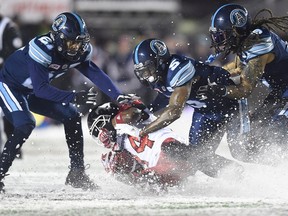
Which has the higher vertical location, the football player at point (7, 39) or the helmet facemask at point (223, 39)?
the helmet facemask at point (223, 39)

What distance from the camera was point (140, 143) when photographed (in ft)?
27.1

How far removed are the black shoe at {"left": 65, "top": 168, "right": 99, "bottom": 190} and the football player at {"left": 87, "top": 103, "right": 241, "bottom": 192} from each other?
0.37 m

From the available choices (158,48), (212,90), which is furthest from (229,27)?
(158,48)

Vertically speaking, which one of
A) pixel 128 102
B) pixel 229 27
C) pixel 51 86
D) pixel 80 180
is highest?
pixel 229 27

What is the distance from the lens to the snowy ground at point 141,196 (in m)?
6.96

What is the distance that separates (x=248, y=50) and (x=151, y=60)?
1034 millimetres

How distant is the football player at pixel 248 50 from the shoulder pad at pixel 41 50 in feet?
5.02

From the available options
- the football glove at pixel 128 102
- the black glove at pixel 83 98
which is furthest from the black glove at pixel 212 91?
the black glove at pixel 83 98

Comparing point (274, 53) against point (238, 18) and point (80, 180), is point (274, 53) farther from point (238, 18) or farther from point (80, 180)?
point (80, 180)

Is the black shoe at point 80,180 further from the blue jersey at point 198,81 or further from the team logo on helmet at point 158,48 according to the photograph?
the team logo on helmet at point 158,48

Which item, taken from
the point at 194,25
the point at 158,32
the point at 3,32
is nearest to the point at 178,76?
the point at 3,32

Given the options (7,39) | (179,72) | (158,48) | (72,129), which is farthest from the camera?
(7,39)

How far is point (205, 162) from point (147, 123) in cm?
70

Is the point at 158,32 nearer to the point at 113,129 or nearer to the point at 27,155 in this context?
the point at 27,155
